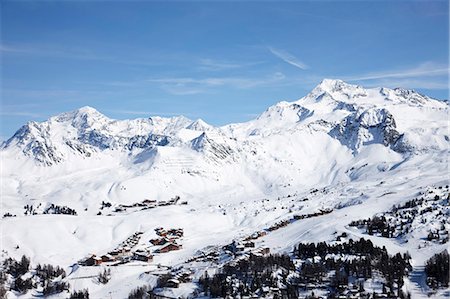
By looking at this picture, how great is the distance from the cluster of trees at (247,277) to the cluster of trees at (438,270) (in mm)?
16234

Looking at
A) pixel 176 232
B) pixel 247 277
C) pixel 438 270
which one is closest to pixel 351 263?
pixel 438 270

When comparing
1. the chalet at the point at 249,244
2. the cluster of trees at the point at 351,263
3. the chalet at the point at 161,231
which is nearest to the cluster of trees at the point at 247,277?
the cluster of trees at the point at 351,263

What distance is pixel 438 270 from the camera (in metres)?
56.3

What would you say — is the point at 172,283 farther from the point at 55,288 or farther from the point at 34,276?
the point at 34,276

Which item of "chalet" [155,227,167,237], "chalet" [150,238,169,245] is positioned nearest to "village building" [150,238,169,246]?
"chalet" [150,238,169,245]

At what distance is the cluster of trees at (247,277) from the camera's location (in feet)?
196

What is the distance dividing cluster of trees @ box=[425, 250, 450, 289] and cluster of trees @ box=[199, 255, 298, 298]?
16.2m

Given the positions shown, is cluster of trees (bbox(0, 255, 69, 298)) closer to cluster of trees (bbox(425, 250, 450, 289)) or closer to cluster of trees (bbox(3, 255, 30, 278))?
cluster of trees (bbox(3, 255, 30, 278))

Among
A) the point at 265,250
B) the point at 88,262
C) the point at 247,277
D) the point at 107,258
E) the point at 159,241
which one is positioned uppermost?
the point at 159,241

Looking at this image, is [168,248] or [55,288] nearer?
[55,288]

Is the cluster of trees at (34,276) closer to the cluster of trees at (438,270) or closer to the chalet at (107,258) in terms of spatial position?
the chalet at (107,258)

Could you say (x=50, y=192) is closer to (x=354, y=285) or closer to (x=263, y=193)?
(x=263, y=193)

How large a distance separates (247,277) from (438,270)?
2379cm

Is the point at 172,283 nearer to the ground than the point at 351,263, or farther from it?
nearer to the ground
